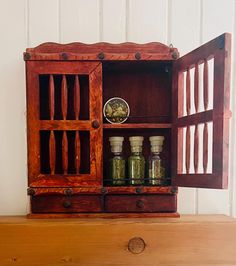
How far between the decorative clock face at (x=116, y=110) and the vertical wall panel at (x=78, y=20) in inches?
9.0

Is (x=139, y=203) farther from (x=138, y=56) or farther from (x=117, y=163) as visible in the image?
(x=138, y=56)

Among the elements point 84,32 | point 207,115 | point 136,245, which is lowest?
Result: point 136,245

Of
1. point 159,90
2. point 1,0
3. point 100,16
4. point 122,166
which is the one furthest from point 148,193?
point 1,0

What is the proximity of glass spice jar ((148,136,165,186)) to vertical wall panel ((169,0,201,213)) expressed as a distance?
0.17m

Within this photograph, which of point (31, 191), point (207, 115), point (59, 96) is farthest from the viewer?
point (59, 96)

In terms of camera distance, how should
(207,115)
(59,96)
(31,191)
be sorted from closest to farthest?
(207,115) < (31,191) < (59,96)

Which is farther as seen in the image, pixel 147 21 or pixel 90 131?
pixel 147 21

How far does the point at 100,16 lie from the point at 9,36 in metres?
0.30

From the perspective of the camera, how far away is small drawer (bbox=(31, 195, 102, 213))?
88 centimetres

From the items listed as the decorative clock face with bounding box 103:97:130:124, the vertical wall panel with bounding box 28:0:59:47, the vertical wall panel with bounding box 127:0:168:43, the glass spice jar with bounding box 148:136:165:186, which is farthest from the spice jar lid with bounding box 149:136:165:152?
the vertical wall panel with bounding box 28:0:59:47

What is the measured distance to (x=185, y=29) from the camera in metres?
1.04

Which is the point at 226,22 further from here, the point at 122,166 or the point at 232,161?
the point at 122,166

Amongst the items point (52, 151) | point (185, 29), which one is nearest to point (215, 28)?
point (185, 29)

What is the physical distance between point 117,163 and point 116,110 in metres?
→ 0.16
